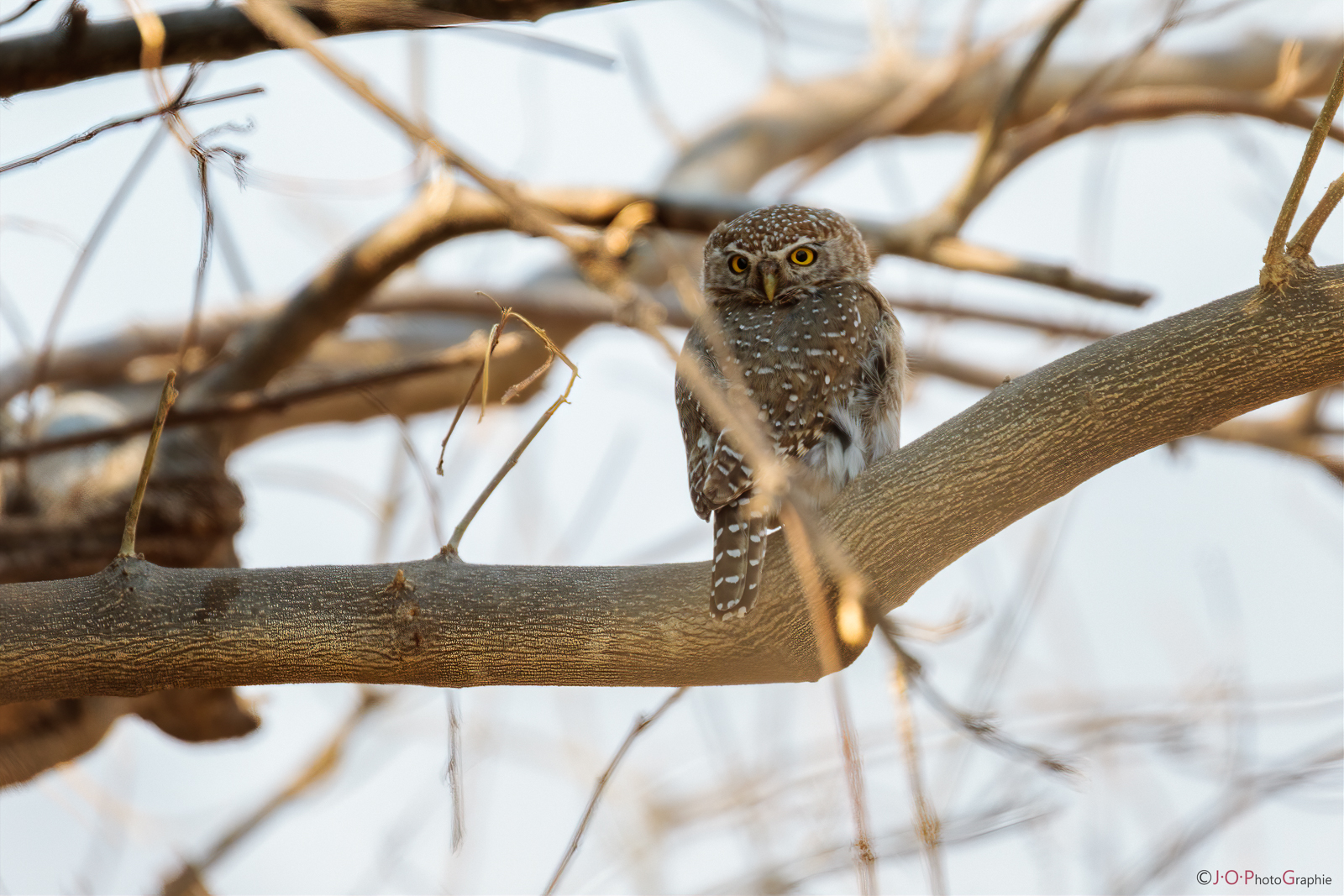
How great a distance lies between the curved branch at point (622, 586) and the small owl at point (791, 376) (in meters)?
Result: 0.29

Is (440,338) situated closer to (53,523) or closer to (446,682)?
(53,523)

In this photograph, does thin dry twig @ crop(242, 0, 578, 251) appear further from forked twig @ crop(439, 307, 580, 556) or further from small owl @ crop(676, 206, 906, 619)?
small owl @ crop(676, 206, 906, 619)

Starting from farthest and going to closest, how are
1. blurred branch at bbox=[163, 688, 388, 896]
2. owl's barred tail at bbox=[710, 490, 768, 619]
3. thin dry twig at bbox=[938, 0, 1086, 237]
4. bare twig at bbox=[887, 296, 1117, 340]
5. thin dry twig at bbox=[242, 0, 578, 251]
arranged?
bare twig at bbox=[887, 296, 1117, 340]
blurred branch at bbox=[163, 688, 388, 896]
thin dry twig at bbox=[938, 0, 1086, 237]
owl's barred tail at bbox=[710, 490, 768, 619]
thin dry twig at bbox=[242, 0, 578, 251]

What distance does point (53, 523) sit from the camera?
4.11 m

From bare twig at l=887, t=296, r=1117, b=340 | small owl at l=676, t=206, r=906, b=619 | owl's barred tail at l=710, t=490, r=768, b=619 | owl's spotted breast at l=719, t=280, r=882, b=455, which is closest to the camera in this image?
owl's barred tail at l=710, t=490, r=768, b=619

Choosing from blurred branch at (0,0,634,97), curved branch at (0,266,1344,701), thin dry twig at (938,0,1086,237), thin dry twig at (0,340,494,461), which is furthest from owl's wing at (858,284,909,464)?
blurred branch at (0,0,634,97)

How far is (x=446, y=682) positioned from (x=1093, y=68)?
8.00 metres

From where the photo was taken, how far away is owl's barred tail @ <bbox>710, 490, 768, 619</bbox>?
253 centimetres

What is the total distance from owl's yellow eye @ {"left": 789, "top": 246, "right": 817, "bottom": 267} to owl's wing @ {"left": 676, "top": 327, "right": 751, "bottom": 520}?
65 cm

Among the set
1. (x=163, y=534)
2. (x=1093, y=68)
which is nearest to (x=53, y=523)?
(x=163, y=534)

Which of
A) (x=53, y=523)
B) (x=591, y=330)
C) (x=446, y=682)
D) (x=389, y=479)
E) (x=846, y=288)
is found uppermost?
(x=591, y=330)

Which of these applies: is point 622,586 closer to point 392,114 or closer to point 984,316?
point 392,114

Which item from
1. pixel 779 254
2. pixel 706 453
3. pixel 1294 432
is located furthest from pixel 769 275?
pixel 1294 432

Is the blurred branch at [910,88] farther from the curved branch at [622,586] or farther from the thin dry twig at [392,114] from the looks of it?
the thin dry twig at [392,114]
